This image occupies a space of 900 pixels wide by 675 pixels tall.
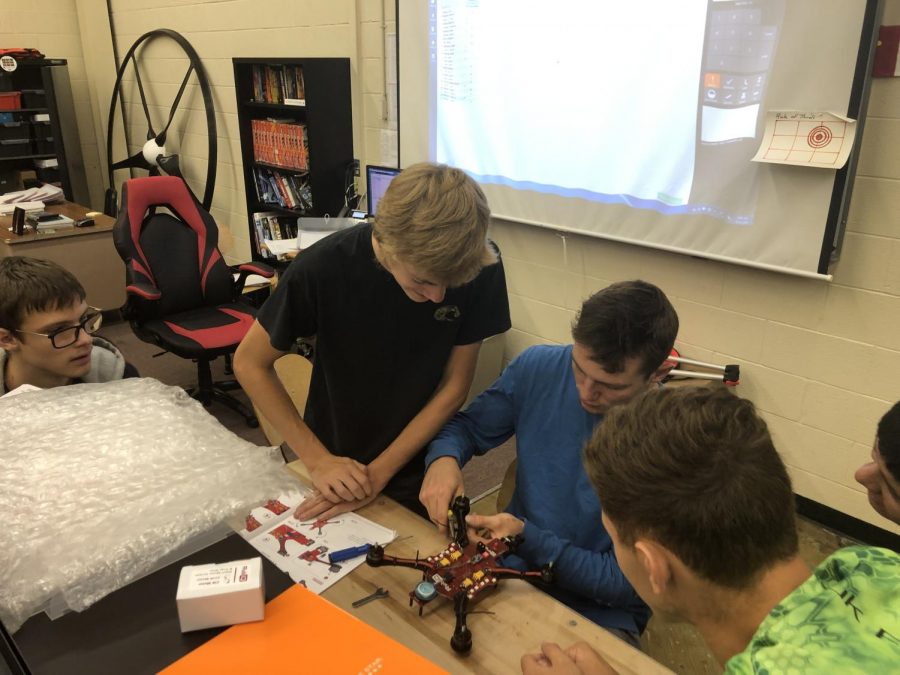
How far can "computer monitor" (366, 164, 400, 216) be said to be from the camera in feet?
10.6

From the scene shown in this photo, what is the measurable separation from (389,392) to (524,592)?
54 centimetres

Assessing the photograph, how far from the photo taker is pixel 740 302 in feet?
7.83

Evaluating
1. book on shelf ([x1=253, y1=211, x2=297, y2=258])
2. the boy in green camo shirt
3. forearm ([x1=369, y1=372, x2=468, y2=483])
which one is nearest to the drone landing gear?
the boy in green camo shirt

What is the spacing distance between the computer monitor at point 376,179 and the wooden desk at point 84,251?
180 centimetres

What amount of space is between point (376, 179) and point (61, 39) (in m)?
4.00

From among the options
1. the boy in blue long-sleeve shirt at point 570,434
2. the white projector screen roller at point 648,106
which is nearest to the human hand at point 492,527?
the boy in blue long-sleeve shirt at point 570,434

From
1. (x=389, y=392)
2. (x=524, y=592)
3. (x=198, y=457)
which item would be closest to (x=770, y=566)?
(x=524, y=592)

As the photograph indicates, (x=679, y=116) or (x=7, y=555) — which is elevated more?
(x=679, y=116)

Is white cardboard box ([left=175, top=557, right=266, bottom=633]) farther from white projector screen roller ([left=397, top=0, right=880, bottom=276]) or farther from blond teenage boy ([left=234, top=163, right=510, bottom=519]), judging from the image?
white projector screen roller ([left=397, top=0, right=880, bottom=276])

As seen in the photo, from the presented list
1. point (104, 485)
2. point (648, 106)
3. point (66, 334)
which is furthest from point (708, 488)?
point (648, 106)

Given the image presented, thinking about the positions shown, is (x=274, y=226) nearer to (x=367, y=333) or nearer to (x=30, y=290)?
(x=30, y=290)

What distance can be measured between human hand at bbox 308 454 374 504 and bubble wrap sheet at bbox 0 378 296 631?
20 centimetres

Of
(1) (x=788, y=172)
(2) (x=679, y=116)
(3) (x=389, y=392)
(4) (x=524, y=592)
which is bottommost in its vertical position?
(4) (x=524, y=592)

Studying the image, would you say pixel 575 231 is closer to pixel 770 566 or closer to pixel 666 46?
pixel 666 46
